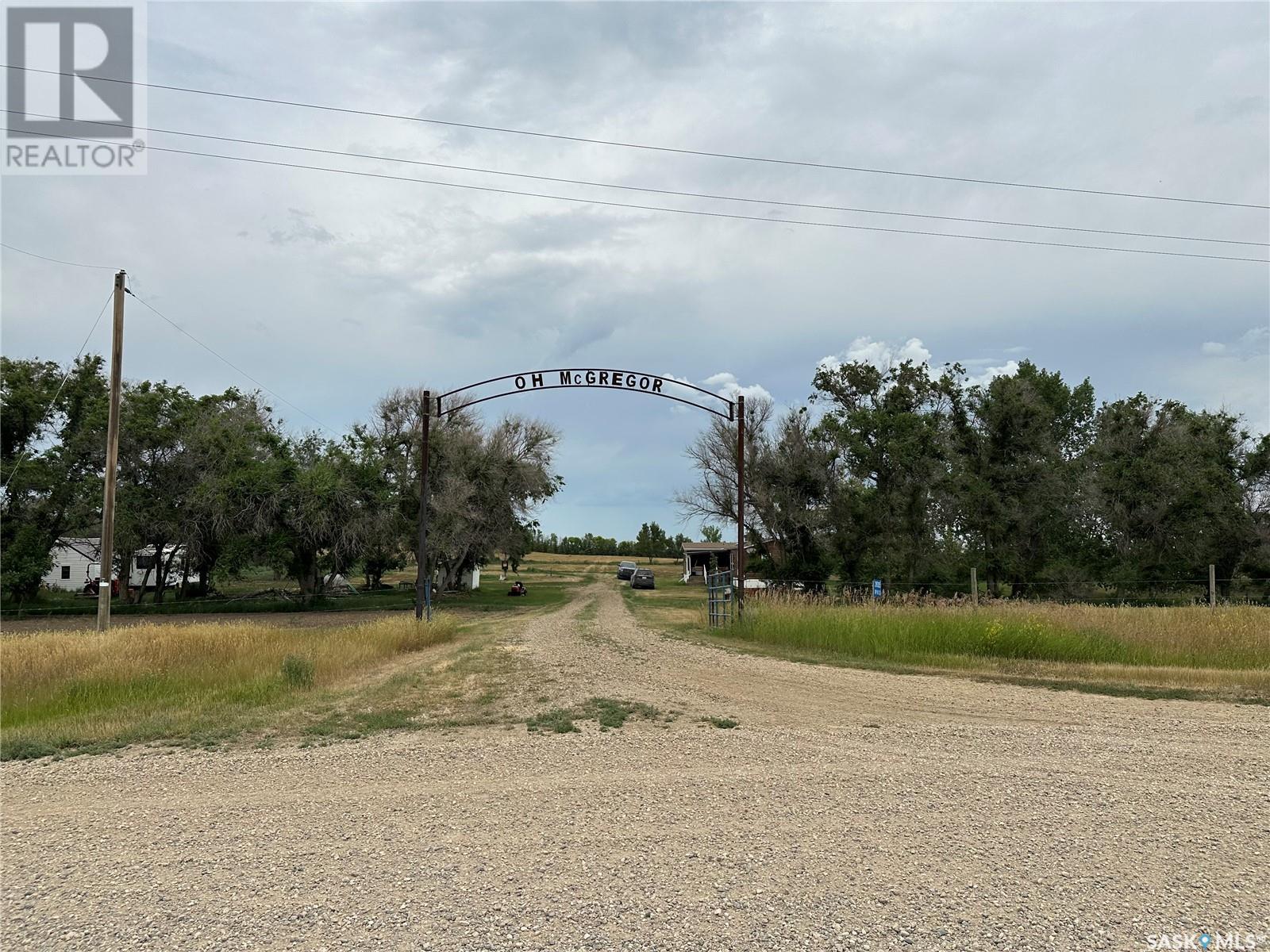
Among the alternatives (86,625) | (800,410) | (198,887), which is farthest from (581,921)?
(800,410)

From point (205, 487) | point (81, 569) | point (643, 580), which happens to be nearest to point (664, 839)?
point (205, 487)

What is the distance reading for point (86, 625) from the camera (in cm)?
2628

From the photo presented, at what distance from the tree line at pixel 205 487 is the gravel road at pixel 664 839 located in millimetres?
26169

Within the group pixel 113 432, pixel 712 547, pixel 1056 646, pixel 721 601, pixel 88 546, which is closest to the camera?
pixel 1056 646

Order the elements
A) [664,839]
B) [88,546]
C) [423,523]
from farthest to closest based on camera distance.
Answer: [88,546], [423,523], [664,839]

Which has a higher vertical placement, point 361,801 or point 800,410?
point 800,410

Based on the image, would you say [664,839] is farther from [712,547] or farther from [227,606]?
[712,547]

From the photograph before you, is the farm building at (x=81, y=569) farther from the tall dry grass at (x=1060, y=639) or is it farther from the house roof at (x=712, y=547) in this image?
the tall dry grass at (x=1060, y=639)

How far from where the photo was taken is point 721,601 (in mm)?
19734

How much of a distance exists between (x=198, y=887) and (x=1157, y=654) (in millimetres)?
13759

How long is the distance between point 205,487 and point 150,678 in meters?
23.0

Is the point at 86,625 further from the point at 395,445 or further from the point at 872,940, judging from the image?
the point at 872,940

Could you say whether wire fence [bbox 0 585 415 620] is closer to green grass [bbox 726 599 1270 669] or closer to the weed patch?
the weed patch

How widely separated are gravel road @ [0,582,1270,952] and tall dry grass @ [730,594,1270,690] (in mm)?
4125
